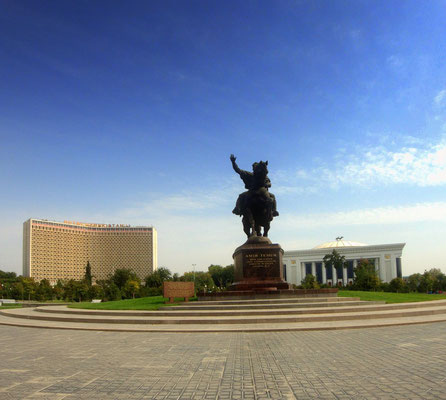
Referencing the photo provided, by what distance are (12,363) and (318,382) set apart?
5181 millimetres

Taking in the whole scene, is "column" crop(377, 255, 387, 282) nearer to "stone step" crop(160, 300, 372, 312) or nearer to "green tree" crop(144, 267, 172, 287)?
"green tree" crop(144, 267, 172, 287)

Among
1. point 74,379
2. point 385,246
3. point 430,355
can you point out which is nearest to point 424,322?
point 430,355

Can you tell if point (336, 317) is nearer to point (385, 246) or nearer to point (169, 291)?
point (169, 291)

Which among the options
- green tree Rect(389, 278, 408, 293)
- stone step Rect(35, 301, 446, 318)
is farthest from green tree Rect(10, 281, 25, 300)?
stone step Rect(35, 301, 446, 318)

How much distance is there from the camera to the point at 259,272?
56.6ft

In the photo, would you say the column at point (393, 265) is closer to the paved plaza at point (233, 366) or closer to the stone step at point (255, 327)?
the stone step at point (255, 327)

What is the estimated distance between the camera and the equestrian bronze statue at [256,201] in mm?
19281

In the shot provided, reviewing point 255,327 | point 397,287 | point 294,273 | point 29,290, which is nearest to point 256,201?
point 255,327

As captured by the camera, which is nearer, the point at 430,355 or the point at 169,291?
the point at 430,355

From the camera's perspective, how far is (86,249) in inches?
5945

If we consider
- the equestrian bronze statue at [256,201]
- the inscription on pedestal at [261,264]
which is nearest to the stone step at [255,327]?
the inscription on pedestal at [261,264]

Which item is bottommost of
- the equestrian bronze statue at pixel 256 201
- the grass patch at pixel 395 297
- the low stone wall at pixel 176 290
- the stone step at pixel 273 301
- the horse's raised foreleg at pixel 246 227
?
the grass patch at pixel 395 297

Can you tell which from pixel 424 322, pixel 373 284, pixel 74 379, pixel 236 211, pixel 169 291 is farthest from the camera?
pixel 373 284

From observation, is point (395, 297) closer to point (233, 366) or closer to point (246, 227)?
point (246, 227)
